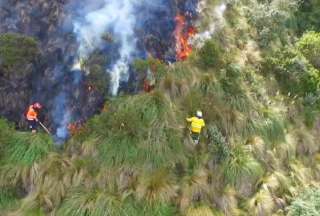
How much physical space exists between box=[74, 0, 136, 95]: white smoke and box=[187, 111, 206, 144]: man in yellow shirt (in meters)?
2.24

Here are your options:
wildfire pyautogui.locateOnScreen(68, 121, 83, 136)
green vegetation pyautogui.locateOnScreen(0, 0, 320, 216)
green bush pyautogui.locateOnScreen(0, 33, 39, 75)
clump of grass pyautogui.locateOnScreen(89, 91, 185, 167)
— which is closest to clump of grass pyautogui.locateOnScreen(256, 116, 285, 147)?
green vegetation pyautogui.locateOnScreen(0, 0, 320, 216)

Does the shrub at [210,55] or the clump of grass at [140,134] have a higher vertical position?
the shrub at [210,55]

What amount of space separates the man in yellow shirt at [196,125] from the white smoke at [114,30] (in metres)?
2.24

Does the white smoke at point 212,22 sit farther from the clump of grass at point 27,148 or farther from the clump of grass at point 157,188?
the clump of grass at point 27,148

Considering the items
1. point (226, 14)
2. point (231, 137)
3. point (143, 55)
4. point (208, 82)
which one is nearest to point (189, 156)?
point (231, 137)

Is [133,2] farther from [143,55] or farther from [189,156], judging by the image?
[189,156]

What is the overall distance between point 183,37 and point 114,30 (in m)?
2.00

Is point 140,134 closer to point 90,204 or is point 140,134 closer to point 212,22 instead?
point 90,204

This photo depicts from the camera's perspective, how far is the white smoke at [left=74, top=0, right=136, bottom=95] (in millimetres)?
14531

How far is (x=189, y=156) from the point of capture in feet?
44.6

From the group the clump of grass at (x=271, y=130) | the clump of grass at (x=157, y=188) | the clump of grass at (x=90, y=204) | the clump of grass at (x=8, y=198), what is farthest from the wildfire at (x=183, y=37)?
the clump of grass at (x=8, y=198)

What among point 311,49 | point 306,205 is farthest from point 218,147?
point 311,49

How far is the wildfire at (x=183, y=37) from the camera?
15.4 metres

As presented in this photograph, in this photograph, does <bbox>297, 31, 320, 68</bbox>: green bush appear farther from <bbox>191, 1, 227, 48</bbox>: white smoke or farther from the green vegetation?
<bbox>191, 1, 227, 48</bbox>: white smoke
